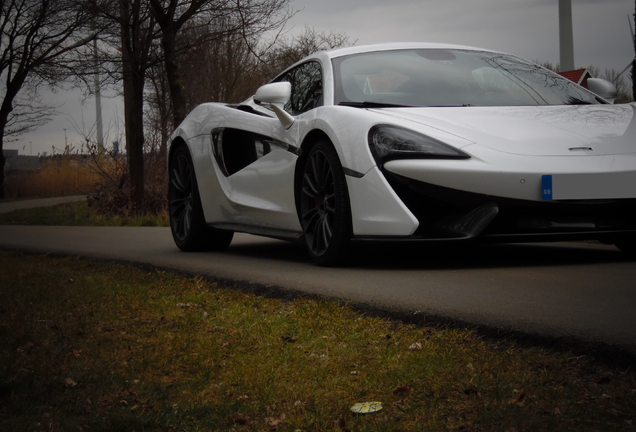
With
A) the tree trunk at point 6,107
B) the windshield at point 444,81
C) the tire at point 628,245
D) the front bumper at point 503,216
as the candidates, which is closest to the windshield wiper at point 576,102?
the windshield at point 444,81

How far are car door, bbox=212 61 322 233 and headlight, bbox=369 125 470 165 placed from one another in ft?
2.82

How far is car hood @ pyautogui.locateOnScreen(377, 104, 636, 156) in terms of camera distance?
478cm

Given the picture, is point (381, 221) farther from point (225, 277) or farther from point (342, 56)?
point (342, 56)

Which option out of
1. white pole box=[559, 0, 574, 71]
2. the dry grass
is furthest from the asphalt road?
the dry grass

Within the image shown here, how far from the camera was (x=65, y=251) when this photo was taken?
7.91 metres

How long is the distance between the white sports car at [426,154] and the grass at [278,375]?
94 centimetres

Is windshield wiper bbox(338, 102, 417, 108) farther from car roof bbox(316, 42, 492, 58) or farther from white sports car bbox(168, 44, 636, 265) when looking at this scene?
car roof bbox(316, 42, 492, 58)

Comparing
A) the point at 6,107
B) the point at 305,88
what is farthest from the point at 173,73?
the point at 6,107

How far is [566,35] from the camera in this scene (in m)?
13.6

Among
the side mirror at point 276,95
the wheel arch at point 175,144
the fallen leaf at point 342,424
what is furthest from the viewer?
the wheel arch at point 175,144

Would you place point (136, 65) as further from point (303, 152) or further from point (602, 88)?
point (602, 88)

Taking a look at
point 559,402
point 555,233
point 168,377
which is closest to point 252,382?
point 168,377

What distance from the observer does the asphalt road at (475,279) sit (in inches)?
138

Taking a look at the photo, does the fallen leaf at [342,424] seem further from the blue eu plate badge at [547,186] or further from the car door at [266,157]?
the car door at [266,157]
